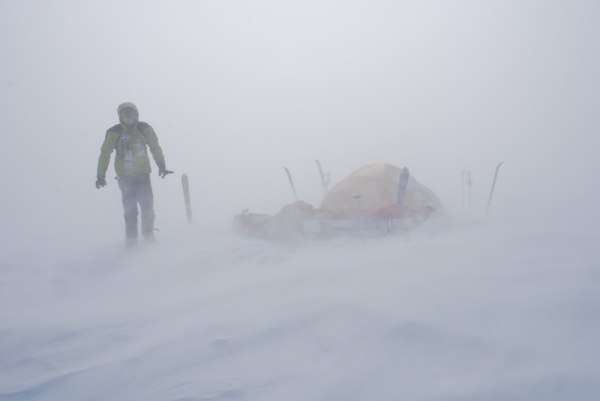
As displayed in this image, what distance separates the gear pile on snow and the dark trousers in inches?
56.0

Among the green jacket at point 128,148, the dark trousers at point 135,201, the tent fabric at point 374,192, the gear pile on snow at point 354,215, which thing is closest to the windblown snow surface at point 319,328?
the gear pile on snow at point 354,215

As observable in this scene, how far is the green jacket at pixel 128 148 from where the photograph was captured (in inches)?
266

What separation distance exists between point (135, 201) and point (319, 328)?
4.13m

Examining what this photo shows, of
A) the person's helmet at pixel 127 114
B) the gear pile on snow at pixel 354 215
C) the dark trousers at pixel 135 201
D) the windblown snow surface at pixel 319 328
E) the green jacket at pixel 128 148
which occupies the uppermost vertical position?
the person's helmet at pixel 127 114

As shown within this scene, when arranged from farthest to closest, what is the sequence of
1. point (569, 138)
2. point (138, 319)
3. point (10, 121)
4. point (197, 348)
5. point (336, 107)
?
point (336, 107) → point (10, 121) → point (569, 138) → point (138, 319) → point (197, 348)

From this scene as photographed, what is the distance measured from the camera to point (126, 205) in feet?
23.0

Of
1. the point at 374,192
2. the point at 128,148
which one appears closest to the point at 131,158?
the point at 128,148

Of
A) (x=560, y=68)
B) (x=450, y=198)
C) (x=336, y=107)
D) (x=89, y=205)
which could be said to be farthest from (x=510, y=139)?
(x=560, y=68)

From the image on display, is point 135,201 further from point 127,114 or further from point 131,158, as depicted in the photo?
point 127,114

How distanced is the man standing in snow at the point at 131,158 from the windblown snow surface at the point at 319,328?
4.46ft

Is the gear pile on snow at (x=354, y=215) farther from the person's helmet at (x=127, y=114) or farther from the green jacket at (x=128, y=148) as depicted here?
the person's helmet at (x=127, y=114)

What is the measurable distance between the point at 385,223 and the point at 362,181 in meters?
1.66

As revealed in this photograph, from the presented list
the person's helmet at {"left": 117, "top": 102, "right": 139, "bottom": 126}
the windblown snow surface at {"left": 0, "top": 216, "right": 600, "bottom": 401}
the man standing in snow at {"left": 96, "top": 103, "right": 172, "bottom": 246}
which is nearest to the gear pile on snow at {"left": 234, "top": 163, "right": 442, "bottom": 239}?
the windblown snow surface at {"left": 0, "top": 216, "right": 600, "bottom": 401}

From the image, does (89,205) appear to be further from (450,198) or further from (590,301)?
(590,301)
